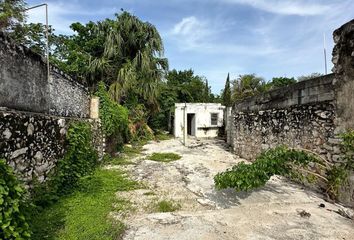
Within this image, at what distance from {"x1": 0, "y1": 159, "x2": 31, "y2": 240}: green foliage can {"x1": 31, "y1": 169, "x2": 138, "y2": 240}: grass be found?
0.76m

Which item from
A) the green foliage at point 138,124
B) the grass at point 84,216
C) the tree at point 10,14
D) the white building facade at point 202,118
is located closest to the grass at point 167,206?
the grass at point 84,216

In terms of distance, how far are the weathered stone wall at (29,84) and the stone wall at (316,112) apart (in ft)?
15.4

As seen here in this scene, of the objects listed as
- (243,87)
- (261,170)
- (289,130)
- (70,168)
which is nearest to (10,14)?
(70,168)

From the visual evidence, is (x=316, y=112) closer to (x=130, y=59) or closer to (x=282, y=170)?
(x=282, y=170)

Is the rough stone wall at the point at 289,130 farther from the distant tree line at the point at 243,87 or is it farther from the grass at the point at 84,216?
the distant tree line at the point at 243,87

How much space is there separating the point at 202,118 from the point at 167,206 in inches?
531

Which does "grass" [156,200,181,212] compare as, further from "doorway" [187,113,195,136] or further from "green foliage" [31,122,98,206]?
"doorway" [187,113,195,136]

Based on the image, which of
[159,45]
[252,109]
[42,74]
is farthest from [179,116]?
[42,74]

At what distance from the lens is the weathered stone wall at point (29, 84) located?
9.98ft

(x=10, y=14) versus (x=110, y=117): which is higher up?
(x=10, y=14)

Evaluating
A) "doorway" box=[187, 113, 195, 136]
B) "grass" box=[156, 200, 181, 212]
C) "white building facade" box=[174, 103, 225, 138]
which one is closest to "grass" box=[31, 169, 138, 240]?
"grass" box=[156, 200, 181, 212]

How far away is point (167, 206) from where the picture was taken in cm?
372

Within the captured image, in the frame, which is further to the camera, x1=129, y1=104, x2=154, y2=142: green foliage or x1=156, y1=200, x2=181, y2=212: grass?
x1=129, y1=104, x2=154, y2=142: green foliage

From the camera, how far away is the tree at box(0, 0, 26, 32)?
10.6 meters
